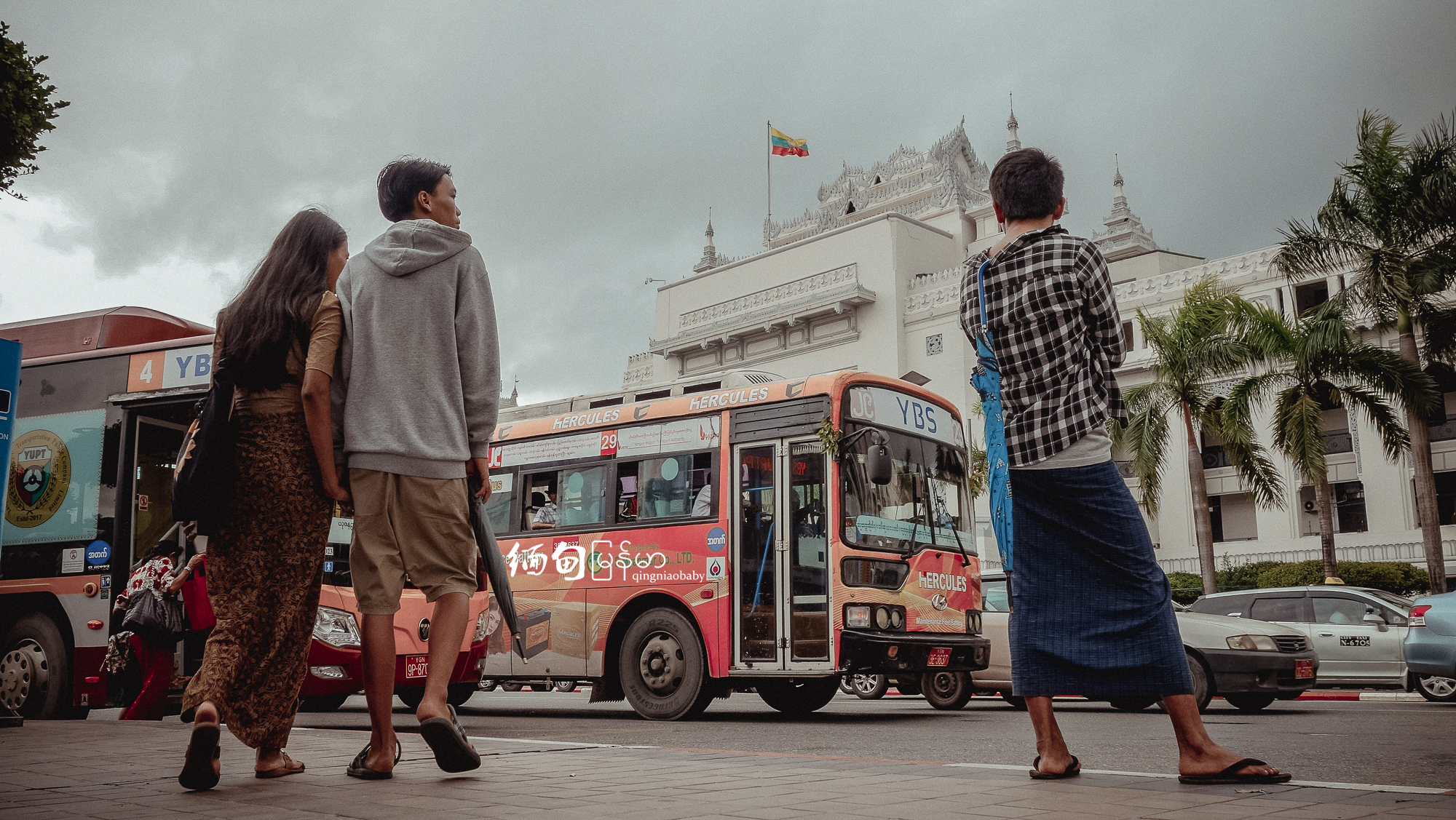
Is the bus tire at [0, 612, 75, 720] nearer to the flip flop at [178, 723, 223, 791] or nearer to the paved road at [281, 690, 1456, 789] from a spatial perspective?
the paved road at [281, 690, 1456, 789]

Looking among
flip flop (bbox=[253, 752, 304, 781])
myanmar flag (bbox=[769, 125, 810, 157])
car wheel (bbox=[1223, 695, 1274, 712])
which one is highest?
myanmar flag (bbox=[769, 125, 810, 157])

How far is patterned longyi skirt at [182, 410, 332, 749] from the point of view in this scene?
3.91 meters

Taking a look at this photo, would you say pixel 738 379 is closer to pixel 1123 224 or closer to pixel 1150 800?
pixel 1150 800

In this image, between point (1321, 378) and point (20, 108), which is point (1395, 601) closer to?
point (1321, 378)

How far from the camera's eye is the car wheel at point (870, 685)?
48.6ft

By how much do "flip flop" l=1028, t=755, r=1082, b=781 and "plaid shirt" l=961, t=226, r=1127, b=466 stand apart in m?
1.03

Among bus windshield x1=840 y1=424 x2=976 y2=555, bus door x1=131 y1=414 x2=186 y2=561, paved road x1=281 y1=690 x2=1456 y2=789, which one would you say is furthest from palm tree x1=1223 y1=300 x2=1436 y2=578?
bus door x1=131 y1=414 x2=186 y2=561

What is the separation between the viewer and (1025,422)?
402 cm

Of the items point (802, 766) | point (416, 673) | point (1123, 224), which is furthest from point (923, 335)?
point (802, 766)

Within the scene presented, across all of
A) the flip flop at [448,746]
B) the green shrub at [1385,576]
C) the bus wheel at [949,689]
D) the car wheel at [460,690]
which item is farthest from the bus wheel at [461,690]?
the green shrub at [1385,576]

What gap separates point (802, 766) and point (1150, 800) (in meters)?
1.48

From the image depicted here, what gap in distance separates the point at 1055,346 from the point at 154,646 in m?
5.80

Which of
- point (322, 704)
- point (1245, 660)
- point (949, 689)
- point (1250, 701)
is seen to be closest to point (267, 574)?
point (322, 704)

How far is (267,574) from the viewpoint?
13.2 ft
